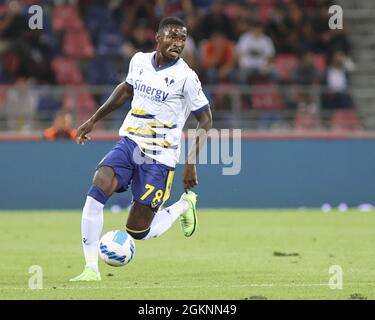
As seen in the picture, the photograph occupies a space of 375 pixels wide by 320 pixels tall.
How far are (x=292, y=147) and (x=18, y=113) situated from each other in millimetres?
5281

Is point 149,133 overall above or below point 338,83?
above

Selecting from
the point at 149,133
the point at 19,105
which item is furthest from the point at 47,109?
the point at 149,133

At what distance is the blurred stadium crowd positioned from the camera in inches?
816

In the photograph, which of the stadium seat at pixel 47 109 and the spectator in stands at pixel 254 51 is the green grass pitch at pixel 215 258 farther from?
the spectator in stands at pixel 254 51

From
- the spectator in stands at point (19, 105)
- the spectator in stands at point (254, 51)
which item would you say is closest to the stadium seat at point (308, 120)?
the spectator in stands at point (254, 51)

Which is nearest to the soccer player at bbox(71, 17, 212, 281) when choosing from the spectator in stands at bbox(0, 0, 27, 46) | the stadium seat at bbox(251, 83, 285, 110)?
the stadium seat at bbox(251, 83, 285, 110)

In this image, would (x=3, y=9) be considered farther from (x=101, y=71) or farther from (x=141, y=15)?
(x=101, y=71)

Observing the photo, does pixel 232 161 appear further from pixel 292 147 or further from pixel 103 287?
pixel 103 287

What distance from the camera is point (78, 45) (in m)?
23.2

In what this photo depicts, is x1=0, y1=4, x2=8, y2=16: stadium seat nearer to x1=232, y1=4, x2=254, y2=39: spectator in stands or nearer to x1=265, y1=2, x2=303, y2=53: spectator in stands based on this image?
x1=232, y1=4, x2=254, y2=39: spectator in stands

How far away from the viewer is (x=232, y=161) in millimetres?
20688

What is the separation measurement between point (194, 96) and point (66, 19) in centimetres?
1308

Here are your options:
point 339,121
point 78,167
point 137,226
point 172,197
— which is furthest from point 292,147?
point 137,226

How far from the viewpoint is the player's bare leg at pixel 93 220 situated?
35.2 ft
